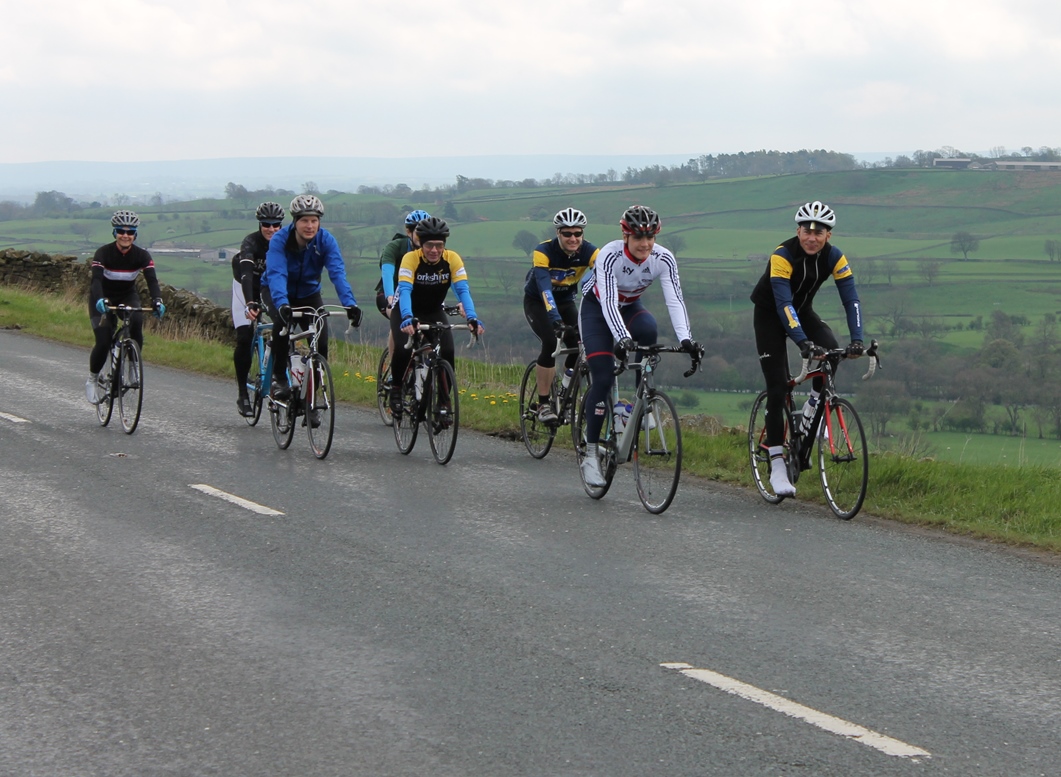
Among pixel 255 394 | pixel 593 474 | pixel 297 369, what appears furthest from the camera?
pixel 255 394

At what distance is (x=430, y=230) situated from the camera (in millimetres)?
11305

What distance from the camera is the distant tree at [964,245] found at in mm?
116938

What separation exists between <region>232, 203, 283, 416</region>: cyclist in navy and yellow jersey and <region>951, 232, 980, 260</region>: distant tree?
360 ft

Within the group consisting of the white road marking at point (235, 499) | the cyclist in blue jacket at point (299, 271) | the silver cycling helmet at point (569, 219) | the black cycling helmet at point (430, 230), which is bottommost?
the white road marking at point (235, 499)

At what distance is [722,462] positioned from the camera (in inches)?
445

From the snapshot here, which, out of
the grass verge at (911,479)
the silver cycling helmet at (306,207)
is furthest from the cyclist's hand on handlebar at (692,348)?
the silver cycling helmet at (306,207)

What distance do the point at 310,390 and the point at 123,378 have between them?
8.19 ft

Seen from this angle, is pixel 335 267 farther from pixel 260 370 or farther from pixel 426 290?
pixel 260 370

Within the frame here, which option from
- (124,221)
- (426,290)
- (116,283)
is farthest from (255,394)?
(426,290)

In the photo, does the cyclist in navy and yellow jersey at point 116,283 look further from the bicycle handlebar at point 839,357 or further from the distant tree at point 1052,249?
the distant tree at point 1052,249

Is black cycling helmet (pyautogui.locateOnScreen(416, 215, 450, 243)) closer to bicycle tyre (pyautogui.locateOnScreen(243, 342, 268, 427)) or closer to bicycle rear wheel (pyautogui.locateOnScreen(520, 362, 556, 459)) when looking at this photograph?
bicycle rear wheel (pyautogui.locateOnScreen(520, 362, 556, 459))

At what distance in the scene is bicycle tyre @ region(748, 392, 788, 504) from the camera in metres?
9.76

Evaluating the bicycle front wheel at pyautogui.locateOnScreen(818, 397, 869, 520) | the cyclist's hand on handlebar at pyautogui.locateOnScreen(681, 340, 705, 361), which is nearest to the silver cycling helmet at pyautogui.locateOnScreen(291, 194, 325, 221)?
the cyclist's hand on handlebar at pyautogui.locateOnScreen(681, 340, 705, 361)

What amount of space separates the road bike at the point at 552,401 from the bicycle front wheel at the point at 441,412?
726 mm
